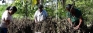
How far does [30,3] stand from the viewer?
→ 1777 cm

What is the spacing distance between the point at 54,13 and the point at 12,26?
5350 millimetres

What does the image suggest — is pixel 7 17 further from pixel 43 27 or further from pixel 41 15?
pixel 41 15

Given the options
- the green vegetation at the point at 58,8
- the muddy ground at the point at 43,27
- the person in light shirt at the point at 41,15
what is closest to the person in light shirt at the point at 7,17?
the muddy ground at the point at 43,27

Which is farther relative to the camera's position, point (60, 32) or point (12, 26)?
point (12, 26)

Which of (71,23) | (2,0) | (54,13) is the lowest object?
(2,0)

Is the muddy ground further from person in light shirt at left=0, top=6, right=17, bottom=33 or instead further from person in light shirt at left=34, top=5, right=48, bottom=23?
person in light shirt at left=0, top=6, right=17, bottom=33

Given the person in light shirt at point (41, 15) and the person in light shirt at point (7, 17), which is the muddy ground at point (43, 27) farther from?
the person in light shirt at point (7, 17)

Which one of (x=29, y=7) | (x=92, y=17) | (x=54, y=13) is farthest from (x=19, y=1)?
(x=92, y=17)

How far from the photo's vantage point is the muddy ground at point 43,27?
439 inches

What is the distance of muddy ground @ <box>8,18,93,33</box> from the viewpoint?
11156mm

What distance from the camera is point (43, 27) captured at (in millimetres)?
11695

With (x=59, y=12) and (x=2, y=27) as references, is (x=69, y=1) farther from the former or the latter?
(x=2, y=27)

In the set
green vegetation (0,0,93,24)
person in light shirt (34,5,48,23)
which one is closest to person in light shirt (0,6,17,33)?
person in light shirt (34,5,48,23)

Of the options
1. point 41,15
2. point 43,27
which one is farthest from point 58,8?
point 43,27
